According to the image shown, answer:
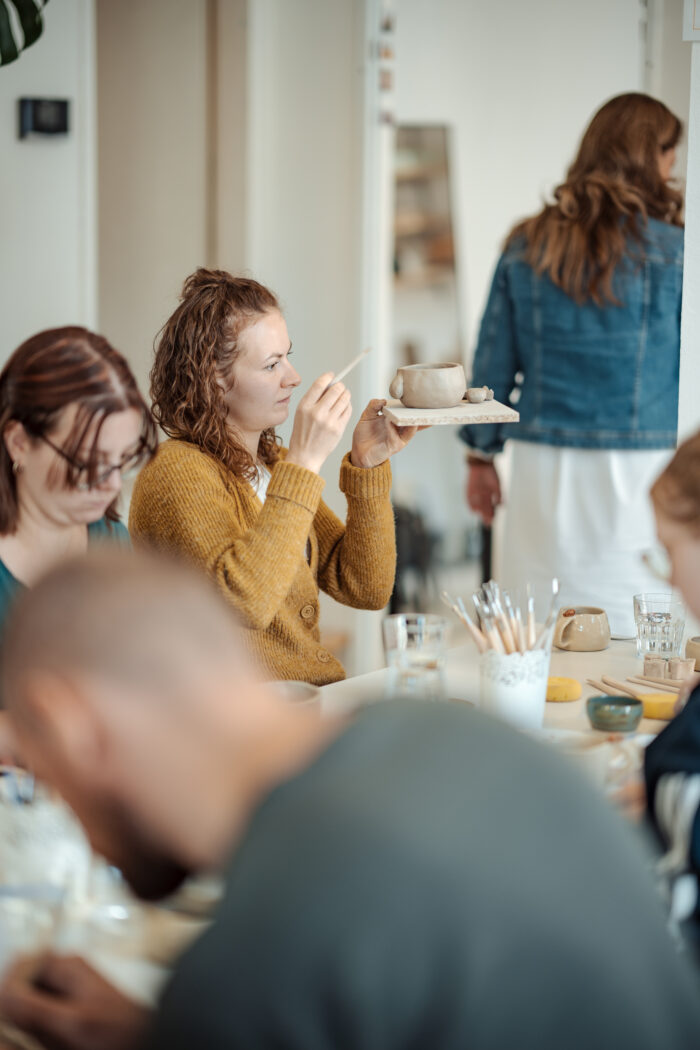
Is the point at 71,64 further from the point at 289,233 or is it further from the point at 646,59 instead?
the point at 646,59

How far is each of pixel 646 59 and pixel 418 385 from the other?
197 centimetres

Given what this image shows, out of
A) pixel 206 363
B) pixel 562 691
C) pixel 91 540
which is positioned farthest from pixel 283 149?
pixel 562 691

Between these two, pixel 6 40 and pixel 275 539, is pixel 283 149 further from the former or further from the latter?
pixel 275 539

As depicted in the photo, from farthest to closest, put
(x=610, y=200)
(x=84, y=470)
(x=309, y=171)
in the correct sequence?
(x=309, y=171) < (x=610, y=200) < (x=84, y=470)

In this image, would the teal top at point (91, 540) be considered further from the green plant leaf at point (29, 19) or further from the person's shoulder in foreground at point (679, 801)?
the green plant leaf at point (29, 19)

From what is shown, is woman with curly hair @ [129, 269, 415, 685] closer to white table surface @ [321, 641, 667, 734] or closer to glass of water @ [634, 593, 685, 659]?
white table surface @ [321, 641, 667, 734]

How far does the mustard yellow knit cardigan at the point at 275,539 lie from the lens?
170 centimetres

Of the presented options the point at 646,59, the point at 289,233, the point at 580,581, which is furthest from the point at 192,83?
the point at 580,581

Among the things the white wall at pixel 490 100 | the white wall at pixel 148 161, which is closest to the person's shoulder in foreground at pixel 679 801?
the white wall at pixel 148 161

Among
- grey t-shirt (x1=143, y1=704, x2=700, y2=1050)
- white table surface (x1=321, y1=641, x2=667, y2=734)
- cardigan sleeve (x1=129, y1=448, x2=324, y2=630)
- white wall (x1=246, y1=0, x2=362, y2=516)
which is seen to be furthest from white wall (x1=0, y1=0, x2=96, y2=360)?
grey t-shirt (x1=143, y1=704, x2=700, y2=1050)

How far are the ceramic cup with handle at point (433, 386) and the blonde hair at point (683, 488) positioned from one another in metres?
0.64

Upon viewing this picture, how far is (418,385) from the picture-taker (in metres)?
1.77

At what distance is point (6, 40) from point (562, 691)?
1.86 metres

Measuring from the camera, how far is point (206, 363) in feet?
6.06
